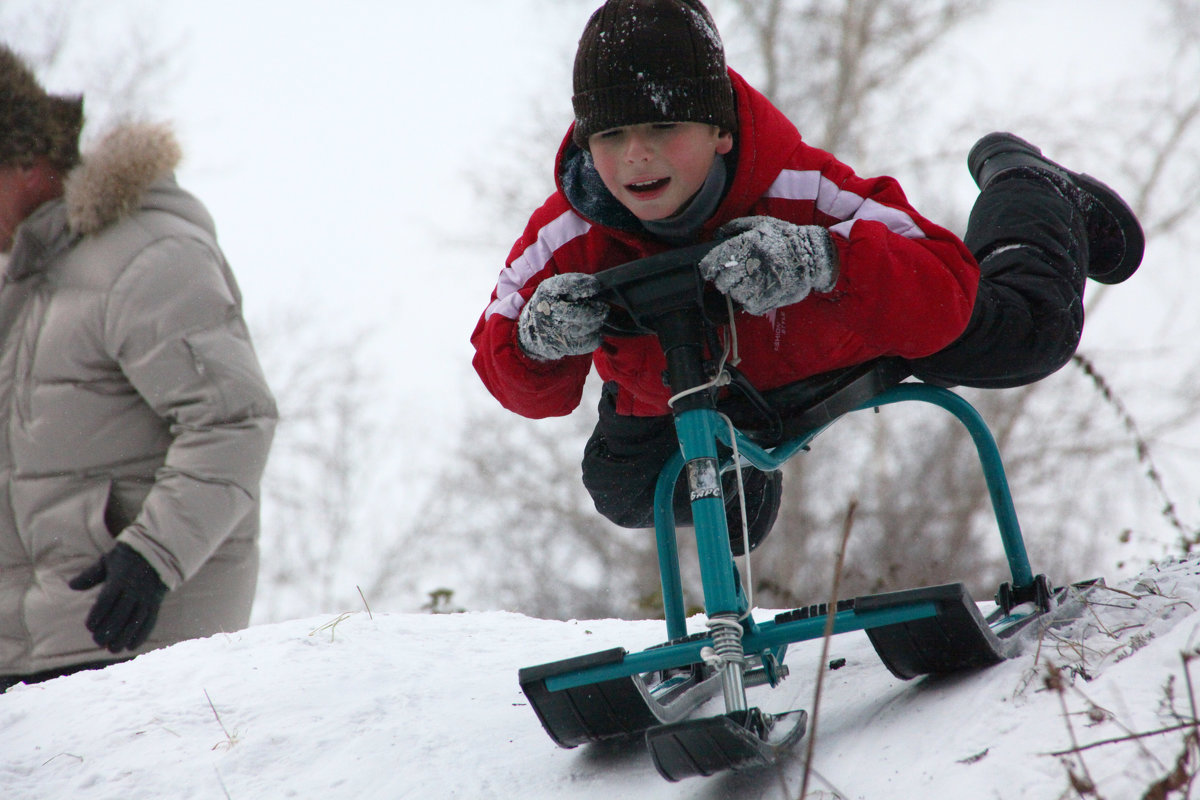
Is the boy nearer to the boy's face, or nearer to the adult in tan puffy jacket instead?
the boy's face

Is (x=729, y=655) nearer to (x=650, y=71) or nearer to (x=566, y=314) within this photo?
(x=566, y=314)

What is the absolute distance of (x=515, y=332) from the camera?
2.18 m

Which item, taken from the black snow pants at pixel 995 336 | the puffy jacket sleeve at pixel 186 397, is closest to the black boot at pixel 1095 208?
the black snow pants at pixel 995 336

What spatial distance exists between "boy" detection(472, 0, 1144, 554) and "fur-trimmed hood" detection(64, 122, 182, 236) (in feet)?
4.50

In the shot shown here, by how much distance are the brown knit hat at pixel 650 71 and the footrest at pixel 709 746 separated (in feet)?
3.64

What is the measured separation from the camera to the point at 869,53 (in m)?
12.2

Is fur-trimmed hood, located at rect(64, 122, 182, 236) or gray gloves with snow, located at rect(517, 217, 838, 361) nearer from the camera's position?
gray gloves with snow, located at rect(517, 217, 838, 361)

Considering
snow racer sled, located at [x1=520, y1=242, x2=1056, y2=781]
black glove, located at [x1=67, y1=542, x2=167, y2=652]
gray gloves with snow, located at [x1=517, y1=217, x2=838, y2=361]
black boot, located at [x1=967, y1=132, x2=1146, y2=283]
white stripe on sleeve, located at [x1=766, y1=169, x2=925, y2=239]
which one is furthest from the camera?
black boot, located at [x1=967, y1=132, x2=1146, y2=283]

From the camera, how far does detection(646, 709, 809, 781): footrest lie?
1578 mm

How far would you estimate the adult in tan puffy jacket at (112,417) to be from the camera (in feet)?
9.33

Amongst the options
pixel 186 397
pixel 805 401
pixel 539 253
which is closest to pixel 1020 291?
pixel 805 401

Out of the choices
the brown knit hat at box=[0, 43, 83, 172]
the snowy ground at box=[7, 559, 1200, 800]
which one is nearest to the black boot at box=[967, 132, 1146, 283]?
the snowy ground at box=[7, 559, 1200, 800]

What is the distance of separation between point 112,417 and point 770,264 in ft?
6.55

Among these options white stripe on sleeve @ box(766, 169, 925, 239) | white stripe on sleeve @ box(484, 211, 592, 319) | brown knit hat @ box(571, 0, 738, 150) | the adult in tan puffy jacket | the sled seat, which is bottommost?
the adult in tan puffy jacket
